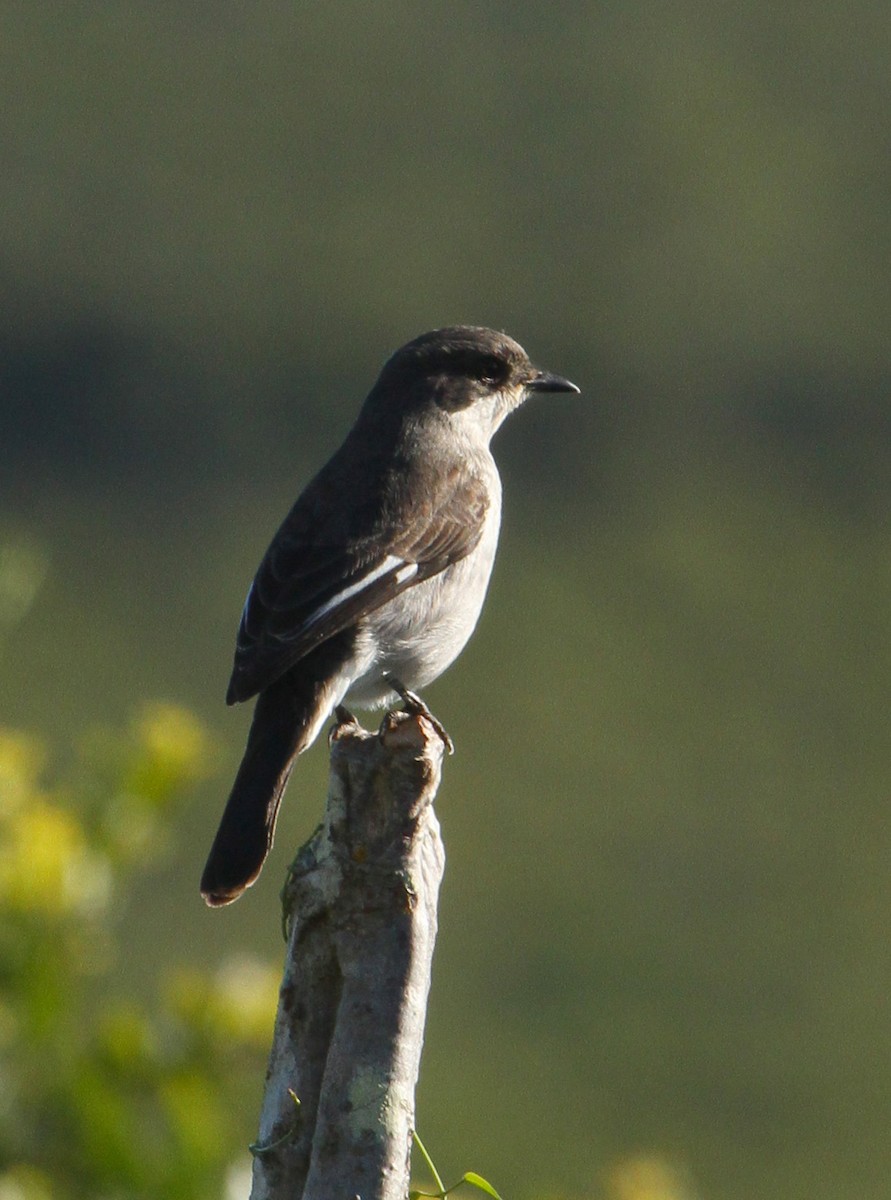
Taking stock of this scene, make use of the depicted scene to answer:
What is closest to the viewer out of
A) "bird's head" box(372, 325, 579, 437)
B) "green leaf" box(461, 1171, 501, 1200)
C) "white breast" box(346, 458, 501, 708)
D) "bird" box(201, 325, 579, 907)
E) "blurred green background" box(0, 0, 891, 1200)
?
"green leaf" box(461, 1171, 501, 1200)

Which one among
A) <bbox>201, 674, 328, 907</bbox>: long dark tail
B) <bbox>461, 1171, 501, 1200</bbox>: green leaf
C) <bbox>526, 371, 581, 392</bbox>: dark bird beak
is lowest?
<bbox>461, 1171, 501, 1200</bbox>: green leaf

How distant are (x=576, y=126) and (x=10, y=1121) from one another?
41309 millimetres

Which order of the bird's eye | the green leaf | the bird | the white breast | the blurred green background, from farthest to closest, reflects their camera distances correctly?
the blurred green background < the bird's eye < the white breast < the bird < the green leaf

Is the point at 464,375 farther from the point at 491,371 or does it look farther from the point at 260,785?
the point at 260,785

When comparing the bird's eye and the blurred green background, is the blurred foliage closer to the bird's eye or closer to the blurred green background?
the bird's eye

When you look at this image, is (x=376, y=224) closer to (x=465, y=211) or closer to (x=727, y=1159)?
(x=465, y=211)

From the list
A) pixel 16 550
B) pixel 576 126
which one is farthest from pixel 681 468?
pixel 16 550

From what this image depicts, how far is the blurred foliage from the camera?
380 centimetres

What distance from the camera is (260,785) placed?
406cm

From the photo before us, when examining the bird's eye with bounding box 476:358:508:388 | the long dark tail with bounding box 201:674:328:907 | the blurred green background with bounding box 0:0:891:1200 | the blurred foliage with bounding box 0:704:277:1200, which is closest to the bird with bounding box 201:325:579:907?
the long dark tail with bounding box 201:674:328:907

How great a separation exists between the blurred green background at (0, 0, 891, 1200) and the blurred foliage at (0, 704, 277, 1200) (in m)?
11.6

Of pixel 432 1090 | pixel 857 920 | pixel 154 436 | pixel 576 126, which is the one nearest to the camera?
pixel 432 1090

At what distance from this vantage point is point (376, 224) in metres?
38.7

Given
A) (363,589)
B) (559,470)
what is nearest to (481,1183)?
(363,589)
